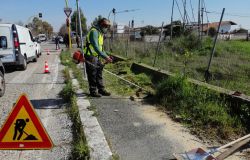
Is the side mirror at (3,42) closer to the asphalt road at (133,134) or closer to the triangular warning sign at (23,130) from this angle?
the asphalt road at (133,134)

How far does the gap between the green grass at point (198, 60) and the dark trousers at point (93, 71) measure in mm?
2126

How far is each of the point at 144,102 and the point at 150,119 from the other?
1.35 metres

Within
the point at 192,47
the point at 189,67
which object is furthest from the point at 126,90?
the point at 192,47

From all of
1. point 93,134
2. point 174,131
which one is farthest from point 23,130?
point 174,131

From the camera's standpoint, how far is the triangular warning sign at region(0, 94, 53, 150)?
3.75 metres

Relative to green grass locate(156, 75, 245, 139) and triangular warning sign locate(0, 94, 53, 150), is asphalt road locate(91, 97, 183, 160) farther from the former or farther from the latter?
triangular warning sign locate(0, 94, 53, 150)

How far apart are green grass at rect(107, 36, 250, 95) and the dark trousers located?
213 centimetres

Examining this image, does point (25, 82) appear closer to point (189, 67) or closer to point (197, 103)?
point (189, 67)

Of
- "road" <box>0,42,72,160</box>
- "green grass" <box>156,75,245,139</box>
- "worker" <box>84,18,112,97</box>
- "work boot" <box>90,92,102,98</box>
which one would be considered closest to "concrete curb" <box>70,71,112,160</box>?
"road" <box>0,42,72,160</box>

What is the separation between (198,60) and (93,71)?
257 inches

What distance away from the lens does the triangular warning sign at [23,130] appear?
12.3 feet

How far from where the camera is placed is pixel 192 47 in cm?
1670

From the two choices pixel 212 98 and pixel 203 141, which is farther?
pixel 212 98

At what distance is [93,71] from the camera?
7.91 meters
